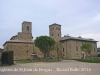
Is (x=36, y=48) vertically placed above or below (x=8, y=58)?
above

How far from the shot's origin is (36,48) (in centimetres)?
4428

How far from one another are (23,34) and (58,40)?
1169 cm

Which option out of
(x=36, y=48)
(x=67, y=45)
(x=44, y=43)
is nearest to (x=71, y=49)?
(x=67, y=45)

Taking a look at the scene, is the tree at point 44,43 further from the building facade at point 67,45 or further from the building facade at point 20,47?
the building facade at point 67,45

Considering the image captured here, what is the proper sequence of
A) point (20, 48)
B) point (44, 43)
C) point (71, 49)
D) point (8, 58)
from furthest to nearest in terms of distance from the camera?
point (71, 49), point (20, 48), point (44, 43), point (8, 58)

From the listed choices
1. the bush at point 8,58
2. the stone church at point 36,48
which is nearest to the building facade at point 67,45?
the stone church at point 36,48

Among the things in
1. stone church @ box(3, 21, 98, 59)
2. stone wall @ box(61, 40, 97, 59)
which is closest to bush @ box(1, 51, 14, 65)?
stone church @ box(3, 21, 98, 59)

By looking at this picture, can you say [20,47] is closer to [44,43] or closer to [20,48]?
[20,48]

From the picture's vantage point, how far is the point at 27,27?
50031mm

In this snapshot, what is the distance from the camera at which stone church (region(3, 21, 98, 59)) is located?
41125 millimetres

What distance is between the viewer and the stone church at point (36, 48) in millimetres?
41125

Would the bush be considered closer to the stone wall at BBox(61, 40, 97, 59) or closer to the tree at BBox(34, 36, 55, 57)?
the tree at BBox(34, 36, 55, 57)

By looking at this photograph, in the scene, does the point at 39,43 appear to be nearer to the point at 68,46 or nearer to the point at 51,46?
the point at 51,46

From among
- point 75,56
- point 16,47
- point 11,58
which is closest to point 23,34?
point 16,47
